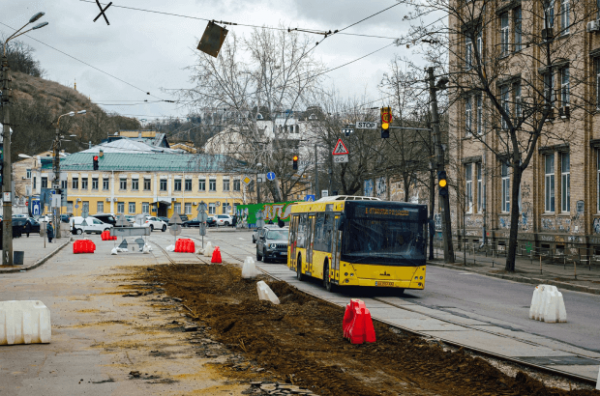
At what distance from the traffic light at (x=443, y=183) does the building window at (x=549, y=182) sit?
5444 millimetres

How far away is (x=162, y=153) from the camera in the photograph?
10006 cm

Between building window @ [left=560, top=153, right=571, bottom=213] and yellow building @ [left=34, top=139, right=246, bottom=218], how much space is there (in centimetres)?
6583

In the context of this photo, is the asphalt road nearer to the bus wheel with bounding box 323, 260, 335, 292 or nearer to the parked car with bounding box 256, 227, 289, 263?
the bus wheel with bounding box 323, 260, 335, 292

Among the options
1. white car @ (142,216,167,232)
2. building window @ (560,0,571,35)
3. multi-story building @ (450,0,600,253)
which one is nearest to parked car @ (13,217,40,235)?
white car @ (142,216,167,232)

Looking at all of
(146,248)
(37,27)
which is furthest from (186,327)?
(146,248)

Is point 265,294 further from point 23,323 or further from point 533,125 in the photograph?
point 533,125

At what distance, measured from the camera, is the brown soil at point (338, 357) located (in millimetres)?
7656

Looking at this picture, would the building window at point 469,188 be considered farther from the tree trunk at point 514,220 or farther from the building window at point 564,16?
the tree trunk at point 514,220

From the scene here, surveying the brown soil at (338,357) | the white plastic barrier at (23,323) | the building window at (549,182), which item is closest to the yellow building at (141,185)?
the building window at (549,182)

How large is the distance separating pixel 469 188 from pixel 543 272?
14.7 m

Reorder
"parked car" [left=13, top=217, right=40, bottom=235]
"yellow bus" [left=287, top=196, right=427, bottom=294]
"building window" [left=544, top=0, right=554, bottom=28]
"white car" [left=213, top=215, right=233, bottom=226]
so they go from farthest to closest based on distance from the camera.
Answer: "white car" [left=213, top=215, right=233, bottom=226], "parked car" [left=13, top=217, right=40, bottom=235], "building window" [left=544, top=0, right=554, bottom=28], "yellow bus" [left=287, top=196, right=427, bottom=294]

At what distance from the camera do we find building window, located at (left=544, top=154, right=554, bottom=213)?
105 ft

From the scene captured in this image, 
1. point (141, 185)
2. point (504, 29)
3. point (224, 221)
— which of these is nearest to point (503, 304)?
point (504, 29)

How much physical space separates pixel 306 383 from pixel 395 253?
35.4 feet
